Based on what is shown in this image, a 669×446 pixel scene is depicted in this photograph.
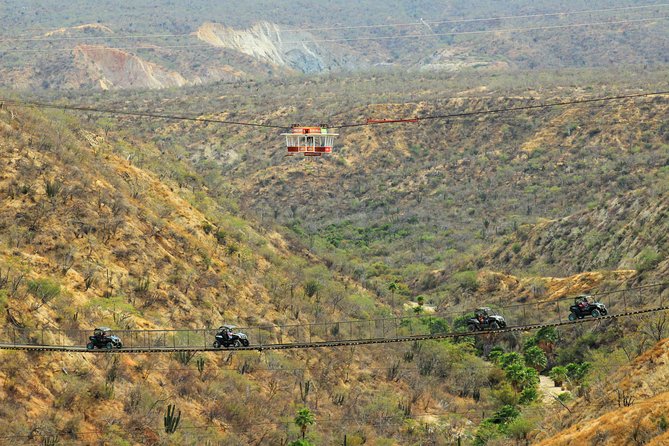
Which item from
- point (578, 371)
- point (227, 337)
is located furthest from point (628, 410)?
point (578, 371)

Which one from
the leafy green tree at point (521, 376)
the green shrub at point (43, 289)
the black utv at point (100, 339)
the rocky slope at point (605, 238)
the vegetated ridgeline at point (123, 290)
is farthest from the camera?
the rocky slope at point (605, 238)

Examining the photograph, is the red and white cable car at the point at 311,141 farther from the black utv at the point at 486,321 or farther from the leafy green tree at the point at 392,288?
the leafy green tree at the point at 392,288

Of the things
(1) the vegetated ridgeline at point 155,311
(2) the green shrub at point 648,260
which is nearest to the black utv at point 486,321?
(1) the vegetated ridgeline at point 155,311

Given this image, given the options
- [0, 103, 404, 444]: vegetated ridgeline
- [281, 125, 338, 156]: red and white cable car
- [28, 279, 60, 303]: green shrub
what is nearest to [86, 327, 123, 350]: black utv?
[0, 103, 404, 444]: vegetated ridgeline

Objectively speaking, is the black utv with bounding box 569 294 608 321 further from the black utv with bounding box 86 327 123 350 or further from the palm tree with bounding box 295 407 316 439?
the black utv with bounding box 86 327 123 350

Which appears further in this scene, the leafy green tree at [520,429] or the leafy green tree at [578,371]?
the leafy green tree at [578,371]

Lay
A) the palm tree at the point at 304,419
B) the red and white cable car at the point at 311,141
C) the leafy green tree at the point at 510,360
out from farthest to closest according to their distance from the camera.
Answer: the leafy green tree at the point at 510,360 → the palm tree at the point at 304,419 → the red and white cable car at the point at 311,141
